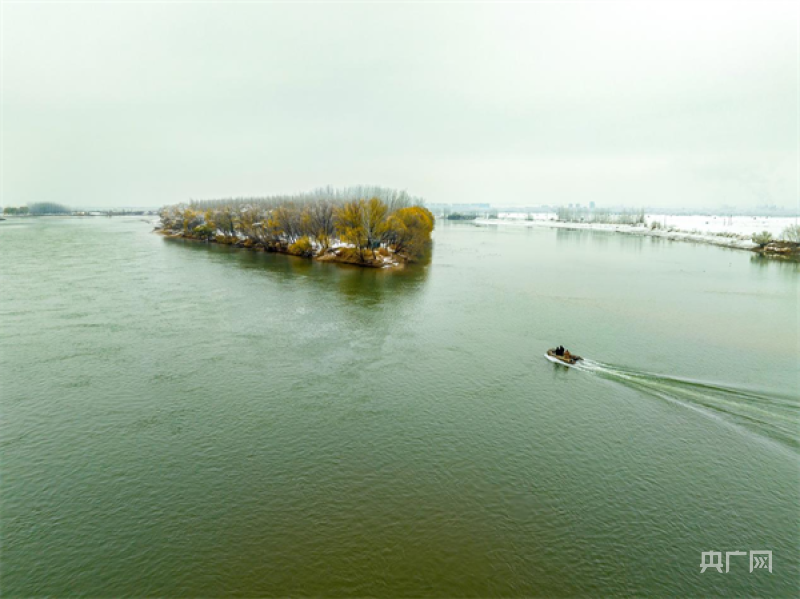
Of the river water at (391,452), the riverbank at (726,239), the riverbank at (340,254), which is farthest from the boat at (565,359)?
the riverbank at (726,239)

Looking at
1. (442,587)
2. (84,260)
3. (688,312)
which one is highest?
(84,260)

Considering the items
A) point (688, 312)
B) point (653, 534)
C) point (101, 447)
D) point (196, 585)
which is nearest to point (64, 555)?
point (196, 585)

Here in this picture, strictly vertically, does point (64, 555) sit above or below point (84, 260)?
below

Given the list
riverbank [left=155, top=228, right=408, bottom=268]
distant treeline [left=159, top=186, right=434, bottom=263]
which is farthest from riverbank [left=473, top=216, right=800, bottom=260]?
riverbank [left=155, top=228, right=408, bottom=268]

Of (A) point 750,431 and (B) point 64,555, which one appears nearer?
(B) point 64,555

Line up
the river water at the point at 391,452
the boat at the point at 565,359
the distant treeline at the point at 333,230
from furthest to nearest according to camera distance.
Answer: the distant treeline at the point at 333,230, the boat at the point at 565,359, the river water at the point at 391,452

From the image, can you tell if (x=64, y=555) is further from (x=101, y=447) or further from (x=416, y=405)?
(x=416, y=405)

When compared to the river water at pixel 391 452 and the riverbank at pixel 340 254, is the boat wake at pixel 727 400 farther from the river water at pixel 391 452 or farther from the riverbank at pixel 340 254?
the riverbank at pixel 340 254
